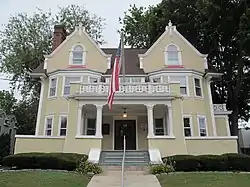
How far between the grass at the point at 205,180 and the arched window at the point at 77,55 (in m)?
14.5

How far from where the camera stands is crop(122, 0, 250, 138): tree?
23.1 meters

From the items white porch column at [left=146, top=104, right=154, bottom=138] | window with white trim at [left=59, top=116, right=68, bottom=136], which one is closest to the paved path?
white porch column at [left=146, top=104, right=154, bottom=138]

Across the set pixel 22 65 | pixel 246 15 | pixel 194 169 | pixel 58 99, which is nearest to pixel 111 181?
pixel 194 169

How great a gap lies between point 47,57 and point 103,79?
5238 millimetres

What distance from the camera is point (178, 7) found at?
2861cm

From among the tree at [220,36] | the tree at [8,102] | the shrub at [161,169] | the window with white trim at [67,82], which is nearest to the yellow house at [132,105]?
the window with white trim at [67,82]

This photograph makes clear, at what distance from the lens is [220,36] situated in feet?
88.8

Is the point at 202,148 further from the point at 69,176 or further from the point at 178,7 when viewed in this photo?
the point at 178,7

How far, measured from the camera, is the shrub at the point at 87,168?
14070 millimetres

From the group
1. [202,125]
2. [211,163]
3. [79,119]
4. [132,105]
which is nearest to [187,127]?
[202,125]

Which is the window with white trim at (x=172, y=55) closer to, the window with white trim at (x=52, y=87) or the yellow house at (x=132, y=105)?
the yellow house at (x=132, y=105)

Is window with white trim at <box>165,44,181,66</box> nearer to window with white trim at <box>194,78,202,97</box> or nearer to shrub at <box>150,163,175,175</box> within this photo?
window with white trim at <box>194,78,202,97</box>

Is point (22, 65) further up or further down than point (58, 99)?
further up

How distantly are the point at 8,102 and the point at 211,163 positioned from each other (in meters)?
28.3
